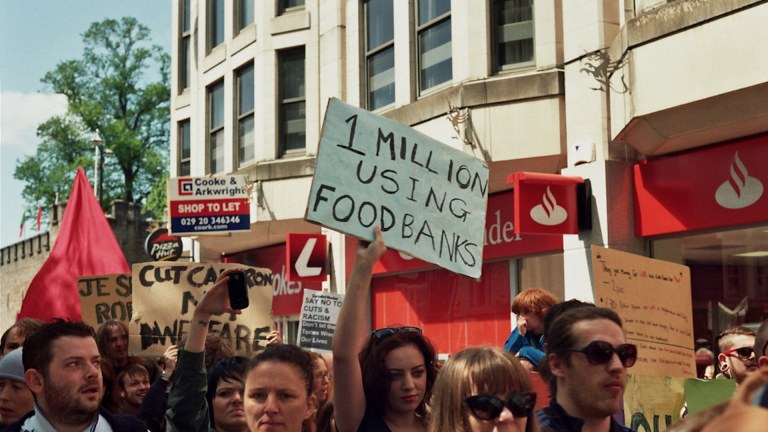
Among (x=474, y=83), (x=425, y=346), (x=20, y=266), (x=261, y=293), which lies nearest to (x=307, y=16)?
(x=474, y=83)

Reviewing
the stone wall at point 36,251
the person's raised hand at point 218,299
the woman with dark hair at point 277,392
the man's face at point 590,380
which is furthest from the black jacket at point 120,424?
the stone wall at point 36,251

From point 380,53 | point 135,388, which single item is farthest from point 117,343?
point 380,53

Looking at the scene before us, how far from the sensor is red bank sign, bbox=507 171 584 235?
459 inches

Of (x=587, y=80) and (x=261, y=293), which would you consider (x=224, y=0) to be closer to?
(x=587, y=80)

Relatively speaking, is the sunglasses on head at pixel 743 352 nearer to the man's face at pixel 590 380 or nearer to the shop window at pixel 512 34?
the man's face at pixel 590 380

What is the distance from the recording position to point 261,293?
8.29 m

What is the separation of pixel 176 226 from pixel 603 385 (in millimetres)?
12941

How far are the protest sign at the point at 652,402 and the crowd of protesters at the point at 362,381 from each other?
1.71ft

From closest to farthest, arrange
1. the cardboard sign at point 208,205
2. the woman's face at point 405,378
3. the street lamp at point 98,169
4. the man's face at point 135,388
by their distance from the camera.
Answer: the woman's face at point 405,378
the man's face at point 135,388
the cardboard sign at point 208,205
the street lamp at point 98,169

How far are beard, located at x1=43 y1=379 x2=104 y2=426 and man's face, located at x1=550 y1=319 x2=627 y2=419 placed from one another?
194 centimetres

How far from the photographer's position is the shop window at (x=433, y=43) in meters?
14.0

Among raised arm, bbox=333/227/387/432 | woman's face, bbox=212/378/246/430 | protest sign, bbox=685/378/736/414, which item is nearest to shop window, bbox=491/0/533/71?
protest sign, bbox=685/378/736/414

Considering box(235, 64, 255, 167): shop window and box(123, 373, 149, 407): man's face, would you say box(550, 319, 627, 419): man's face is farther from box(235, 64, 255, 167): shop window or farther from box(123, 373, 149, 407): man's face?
box(235, 64, 255, 167): shop window

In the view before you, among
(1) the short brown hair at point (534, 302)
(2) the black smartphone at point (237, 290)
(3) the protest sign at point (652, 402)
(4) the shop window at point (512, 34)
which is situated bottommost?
(3) the protest sign at point (652, 402)
